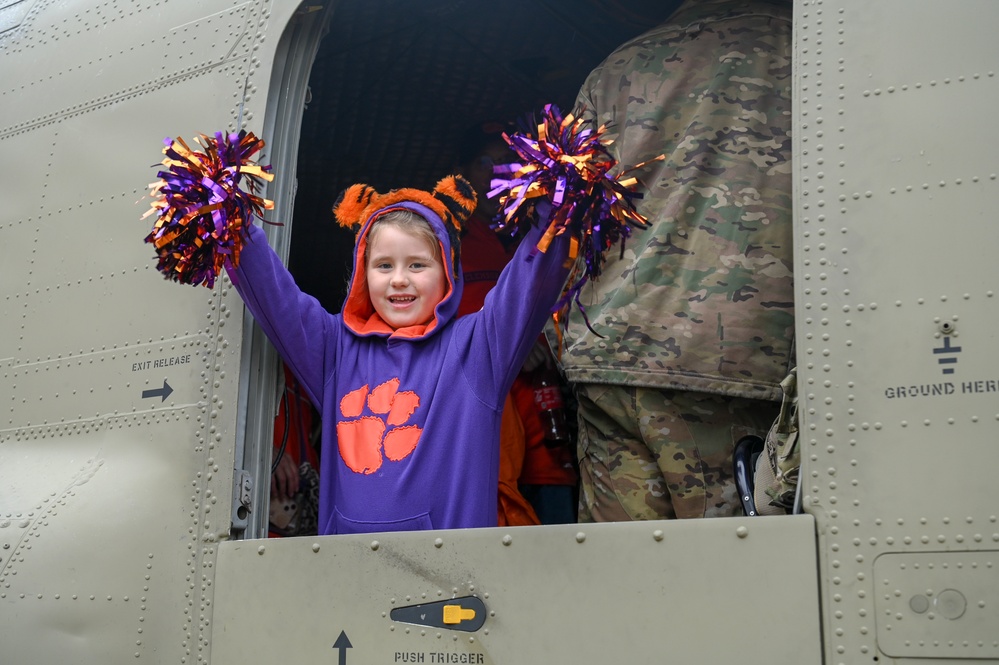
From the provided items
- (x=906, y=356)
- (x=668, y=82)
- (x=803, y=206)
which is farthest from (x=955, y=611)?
(x=668, y=82)

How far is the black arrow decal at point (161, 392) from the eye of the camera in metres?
3.14

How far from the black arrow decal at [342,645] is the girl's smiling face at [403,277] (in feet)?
2.99

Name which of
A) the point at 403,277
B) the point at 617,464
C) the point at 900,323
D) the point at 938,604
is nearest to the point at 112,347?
the point at 403,277

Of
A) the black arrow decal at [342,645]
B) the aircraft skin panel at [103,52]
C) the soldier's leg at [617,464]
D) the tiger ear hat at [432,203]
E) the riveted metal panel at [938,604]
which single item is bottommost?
the black arrow decal at [342,645]

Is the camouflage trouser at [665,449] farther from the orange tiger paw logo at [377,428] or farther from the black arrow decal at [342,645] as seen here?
the black arrow decal at [342,645]

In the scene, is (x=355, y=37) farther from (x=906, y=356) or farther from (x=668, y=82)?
(x=906, y=356)

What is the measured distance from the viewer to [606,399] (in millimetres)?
2984

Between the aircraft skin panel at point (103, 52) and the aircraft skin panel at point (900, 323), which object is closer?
the aircraft skin panel at point (900, 323)

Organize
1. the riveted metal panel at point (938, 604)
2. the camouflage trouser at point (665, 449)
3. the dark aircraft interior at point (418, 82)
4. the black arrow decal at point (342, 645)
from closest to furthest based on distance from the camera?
the riveted metal panel at point (938, 604) → the black arrow decal at point (342, 645) → the camouflage trouser at point (665, 449) → the dark aircraft interior at point (418, 82)

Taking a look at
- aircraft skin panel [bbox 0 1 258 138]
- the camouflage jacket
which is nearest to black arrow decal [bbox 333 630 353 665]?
the camouflage jacket

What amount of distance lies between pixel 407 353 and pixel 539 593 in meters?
0.90

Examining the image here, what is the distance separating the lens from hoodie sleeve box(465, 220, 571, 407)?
257 centimetres

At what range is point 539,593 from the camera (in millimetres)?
2326

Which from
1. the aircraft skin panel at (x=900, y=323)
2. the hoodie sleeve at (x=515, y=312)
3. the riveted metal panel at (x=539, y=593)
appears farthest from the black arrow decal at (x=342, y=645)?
the aircraft skin panel at (x=900, y=323)
